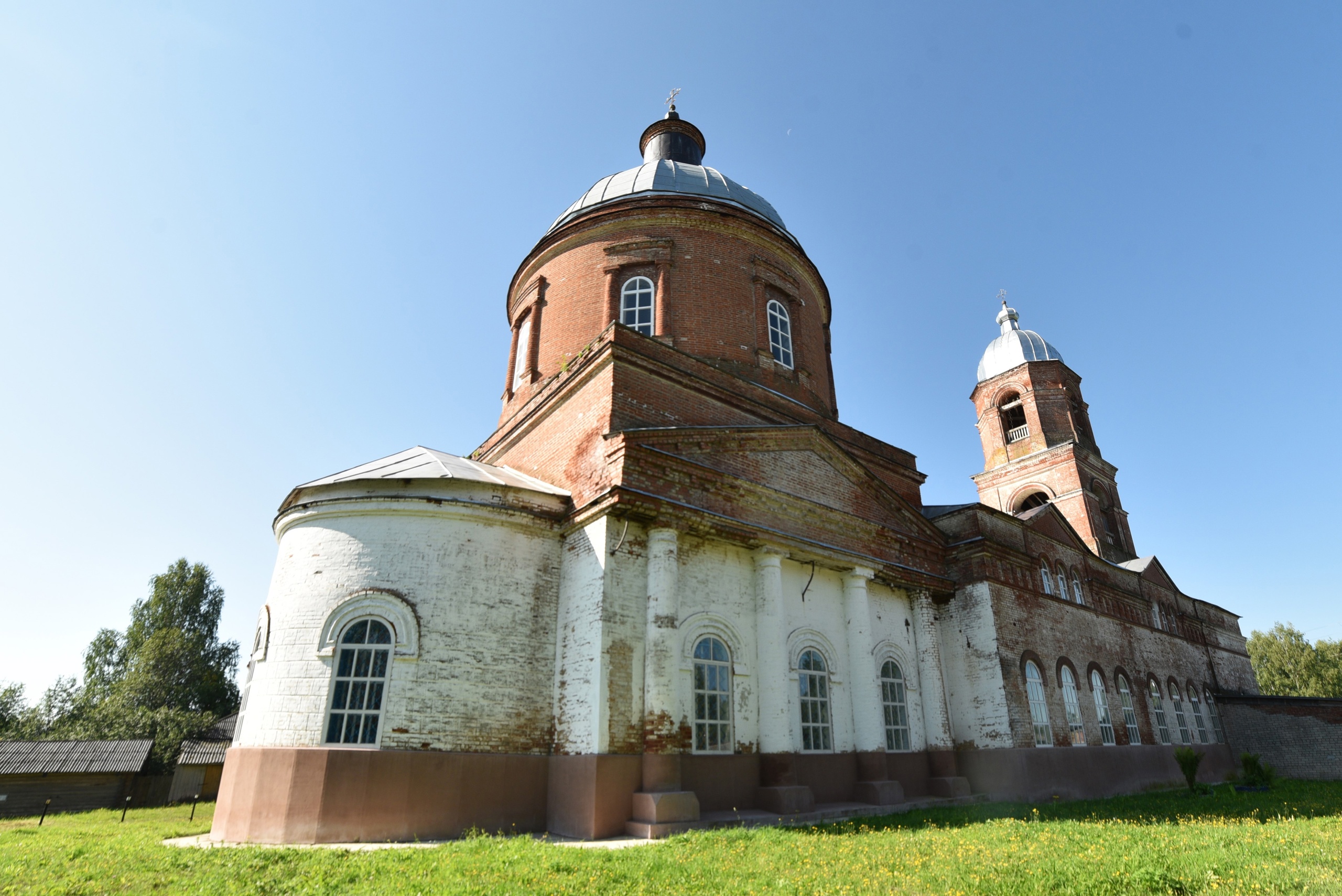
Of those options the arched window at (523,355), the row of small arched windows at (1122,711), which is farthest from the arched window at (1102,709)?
the arched window at (523,355)

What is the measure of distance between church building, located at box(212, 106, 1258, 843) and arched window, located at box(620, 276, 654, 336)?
0.20 feet

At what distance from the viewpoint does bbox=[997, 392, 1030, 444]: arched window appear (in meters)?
24.8

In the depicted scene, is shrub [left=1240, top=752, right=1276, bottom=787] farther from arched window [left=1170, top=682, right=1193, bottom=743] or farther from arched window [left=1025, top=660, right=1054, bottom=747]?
arched window [left=1025, top=660, right=1054, bottom=747]

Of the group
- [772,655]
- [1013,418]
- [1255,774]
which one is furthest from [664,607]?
[1013,418]

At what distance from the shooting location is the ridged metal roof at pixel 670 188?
1600 centimetres

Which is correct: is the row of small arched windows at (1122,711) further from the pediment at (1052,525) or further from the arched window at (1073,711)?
the pediment at (1052,525)

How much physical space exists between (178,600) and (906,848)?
3514 centimetres

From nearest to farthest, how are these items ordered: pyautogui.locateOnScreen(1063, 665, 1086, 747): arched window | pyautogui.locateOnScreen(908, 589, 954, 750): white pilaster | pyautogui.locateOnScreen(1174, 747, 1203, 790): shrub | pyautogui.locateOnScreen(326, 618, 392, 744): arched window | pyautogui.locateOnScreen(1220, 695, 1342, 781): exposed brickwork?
1. pyautogui.locateOnScreen(326, 618, 392, 744): arched window
2. pyautogui.locateOnScreen(908, 589, 954, 750): white pilaster
3. pyautogui.locateOnScreen(1174, 747, 1203, 790): shrub
4. pyautogui.locateOnScreen(1063, 665, 1086, 747): arched window
5. pyautogui.locateOnScreen(1220, 695, 1342, 781): exposed brickwork

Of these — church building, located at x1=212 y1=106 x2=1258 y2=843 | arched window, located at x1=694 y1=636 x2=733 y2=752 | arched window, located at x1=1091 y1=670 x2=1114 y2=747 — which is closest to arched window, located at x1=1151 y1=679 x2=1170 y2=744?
church building, located at x1=212 y1=106 x2=1258 y2=843

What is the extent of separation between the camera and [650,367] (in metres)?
12.0

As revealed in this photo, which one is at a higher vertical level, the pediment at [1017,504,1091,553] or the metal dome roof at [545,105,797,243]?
the metal dome roof at [545,105,797,243]

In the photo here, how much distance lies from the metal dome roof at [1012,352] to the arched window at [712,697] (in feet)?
62.6

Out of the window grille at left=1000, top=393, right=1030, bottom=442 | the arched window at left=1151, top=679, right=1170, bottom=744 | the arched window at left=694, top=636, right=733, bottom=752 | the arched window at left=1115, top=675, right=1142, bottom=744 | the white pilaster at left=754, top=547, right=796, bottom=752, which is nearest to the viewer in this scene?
the arched window at left=694, top=636, right=733, bottom=752

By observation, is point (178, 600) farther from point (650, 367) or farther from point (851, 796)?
point (851, 796)
